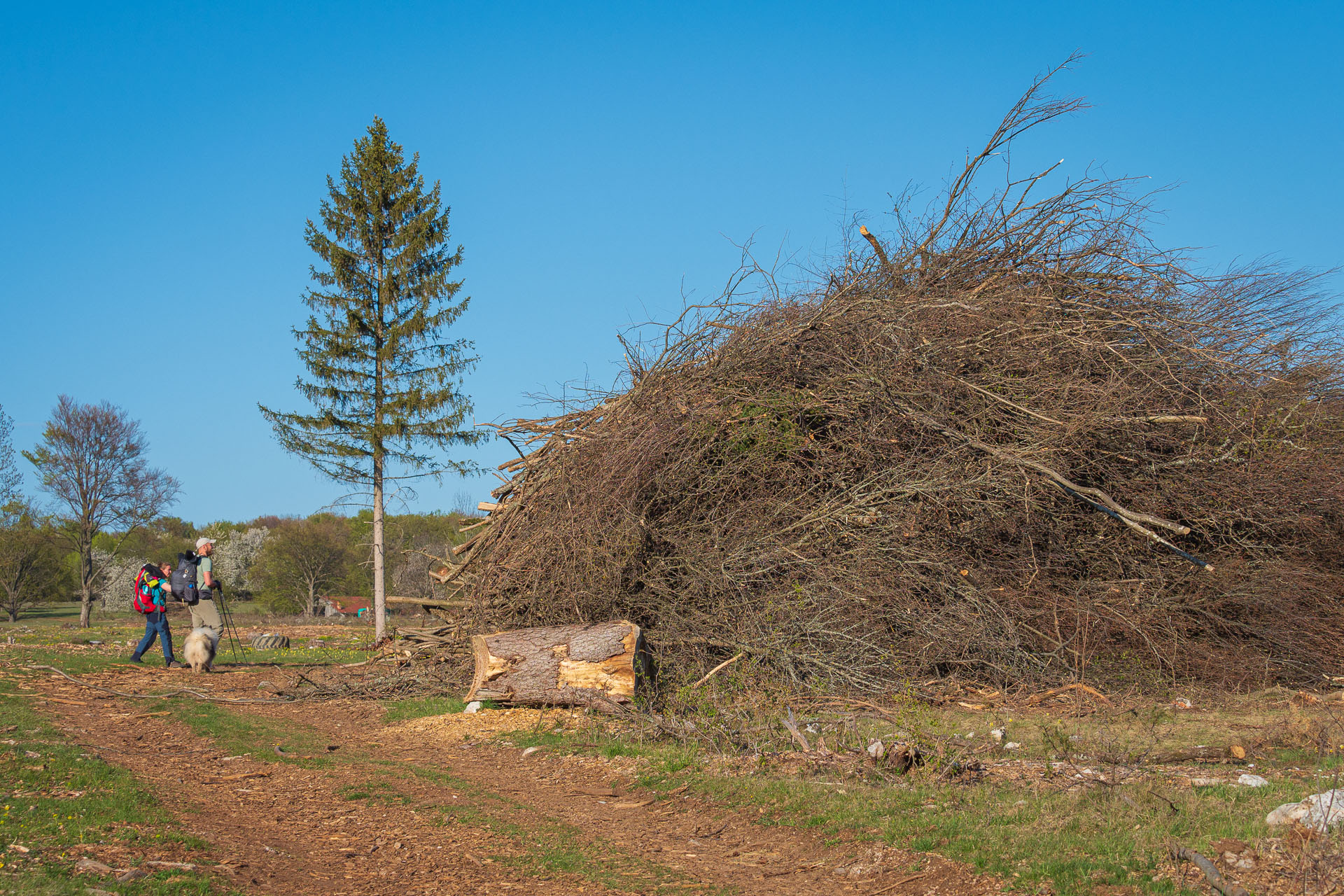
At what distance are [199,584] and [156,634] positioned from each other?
957 mm

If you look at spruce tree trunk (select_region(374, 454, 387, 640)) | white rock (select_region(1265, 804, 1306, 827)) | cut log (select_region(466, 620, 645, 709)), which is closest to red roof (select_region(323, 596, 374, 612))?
spruce tree trunk (select_region(374, 454, 387, 640))

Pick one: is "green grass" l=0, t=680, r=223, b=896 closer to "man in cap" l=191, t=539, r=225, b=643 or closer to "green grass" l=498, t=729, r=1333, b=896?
"green grass" l=498, t=729, r=1333, b=896

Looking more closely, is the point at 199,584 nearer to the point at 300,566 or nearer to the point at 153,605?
the point at 153,605

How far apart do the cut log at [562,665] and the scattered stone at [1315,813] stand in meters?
5.24

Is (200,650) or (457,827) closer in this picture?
(457,827)

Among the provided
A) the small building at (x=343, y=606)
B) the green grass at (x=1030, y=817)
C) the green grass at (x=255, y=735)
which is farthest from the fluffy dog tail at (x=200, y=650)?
the small building at (x=343, y=606)

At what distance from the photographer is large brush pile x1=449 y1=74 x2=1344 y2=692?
8.73 meters

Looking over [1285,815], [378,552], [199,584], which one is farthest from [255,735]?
[378,552]

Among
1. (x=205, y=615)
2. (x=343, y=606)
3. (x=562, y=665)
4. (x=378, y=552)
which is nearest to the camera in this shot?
(x=562, y=665)

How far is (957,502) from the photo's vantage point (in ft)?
30.1

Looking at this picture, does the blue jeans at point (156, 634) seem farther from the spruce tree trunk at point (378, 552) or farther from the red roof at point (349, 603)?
the red roof at point (349, 603)

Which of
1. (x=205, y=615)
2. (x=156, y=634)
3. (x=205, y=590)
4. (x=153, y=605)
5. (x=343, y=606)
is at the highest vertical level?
(x=205, y=590)

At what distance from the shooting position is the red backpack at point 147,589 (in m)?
12.1

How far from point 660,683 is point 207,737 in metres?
4.19
